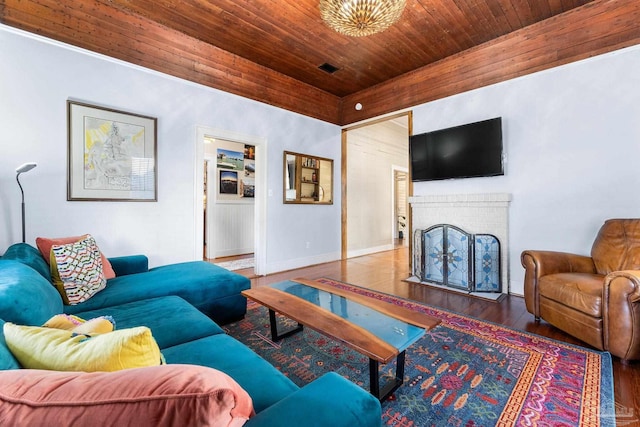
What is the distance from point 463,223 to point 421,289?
3.50 feet

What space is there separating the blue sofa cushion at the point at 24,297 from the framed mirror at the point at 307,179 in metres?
3.19

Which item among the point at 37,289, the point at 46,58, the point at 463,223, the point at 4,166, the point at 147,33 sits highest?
the point at 147,33

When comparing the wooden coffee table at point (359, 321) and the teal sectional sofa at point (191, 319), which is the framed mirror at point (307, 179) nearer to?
the teal sectional sofa at point (191, 319)

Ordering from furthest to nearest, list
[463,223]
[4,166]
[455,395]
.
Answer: [463,223]
[4,166]
[455,395]

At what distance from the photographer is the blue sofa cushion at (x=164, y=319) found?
1.43 metres

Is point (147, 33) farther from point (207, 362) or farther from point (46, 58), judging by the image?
point (207, 362)

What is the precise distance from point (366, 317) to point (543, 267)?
1826mm

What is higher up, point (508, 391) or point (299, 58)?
point (299, 58)

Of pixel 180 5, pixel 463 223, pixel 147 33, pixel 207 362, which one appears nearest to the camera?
pixel 207 362

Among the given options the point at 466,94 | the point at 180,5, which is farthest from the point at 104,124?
the point at 466,94

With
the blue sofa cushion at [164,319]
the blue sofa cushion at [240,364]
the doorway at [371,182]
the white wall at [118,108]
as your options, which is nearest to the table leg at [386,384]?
the blue sofa cushion at [240,364]

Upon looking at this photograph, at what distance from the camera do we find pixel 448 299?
317 cm

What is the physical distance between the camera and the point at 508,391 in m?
1.57

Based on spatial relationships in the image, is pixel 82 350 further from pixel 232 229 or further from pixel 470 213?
pixel 232 229
